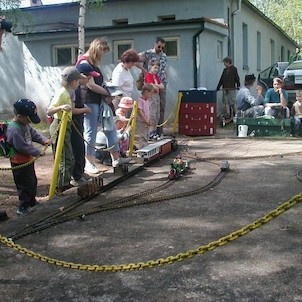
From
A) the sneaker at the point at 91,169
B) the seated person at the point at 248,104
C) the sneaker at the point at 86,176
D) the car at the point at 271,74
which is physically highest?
the car at the point at 271,74

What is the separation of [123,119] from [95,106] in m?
1.39

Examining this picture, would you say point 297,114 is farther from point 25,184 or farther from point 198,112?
point 25,184

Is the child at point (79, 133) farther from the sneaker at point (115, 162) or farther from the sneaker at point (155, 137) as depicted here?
the sneaker at point (155, 137)

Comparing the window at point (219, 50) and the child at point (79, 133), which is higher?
the window at point (219, 50)

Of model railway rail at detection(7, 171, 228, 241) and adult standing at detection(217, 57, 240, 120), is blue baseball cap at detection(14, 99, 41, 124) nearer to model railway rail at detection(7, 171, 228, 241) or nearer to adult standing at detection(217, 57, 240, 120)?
model railway rail at detection(7, 171, 228, 241)

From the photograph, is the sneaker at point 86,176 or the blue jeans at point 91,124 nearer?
the sneaker at point 86,176

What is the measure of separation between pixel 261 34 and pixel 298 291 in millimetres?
24067

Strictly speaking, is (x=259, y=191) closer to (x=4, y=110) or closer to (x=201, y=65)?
(x=201, y=65)

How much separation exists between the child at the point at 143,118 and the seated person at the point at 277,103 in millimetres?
4002

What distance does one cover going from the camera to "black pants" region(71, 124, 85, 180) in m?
6.58

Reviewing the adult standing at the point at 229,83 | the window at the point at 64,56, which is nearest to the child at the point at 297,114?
the adult standing at the point at 229,83

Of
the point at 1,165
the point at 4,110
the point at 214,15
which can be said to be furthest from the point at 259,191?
the point at 4,110

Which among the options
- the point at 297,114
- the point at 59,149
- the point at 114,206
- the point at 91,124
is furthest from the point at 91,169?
the point at 297,114

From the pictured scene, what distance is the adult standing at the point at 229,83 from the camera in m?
15.4
